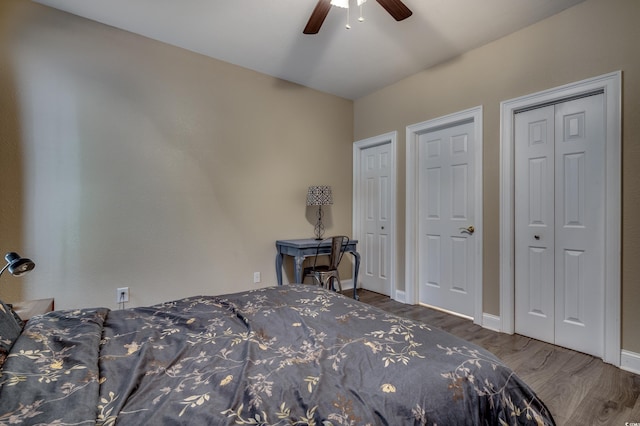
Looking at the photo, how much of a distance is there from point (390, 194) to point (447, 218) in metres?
0.77

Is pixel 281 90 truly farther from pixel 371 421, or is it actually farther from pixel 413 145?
pixel 371 421

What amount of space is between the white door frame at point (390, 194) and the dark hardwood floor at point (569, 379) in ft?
3.25

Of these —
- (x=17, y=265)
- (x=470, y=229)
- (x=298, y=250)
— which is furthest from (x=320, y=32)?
(x=17, y=265)

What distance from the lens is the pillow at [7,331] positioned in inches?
37.9

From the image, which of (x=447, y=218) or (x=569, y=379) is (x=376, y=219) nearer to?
(x=447, y=218)

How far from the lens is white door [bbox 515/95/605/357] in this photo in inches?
88.3

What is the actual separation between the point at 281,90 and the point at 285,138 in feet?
1.82

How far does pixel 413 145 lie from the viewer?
3.47m

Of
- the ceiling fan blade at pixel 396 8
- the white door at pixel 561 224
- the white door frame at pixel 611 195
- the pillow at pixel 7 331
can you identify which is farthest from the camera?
the white door at pixel 561 224

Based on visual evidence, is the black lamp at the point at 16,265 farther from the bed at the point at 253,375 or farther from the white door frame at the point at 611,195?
the white door frame at the point at 611,195

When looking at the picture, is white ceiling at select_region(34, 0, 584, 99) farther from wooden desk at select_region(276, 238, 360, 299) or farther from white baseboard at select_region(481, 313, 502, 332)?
white baseboard at select_region(481, 313, 502, 332)

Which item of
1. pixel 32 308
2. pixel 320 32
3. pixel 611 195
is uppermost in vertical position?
pixel 320 32

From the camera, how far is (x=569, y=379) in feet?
6.40

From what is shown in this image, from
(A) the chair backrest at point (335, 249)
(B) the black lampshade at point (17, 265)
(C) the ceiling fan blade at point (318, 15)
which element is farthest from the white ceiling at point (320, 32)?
(B) the black lampshade at point (17, 265)
